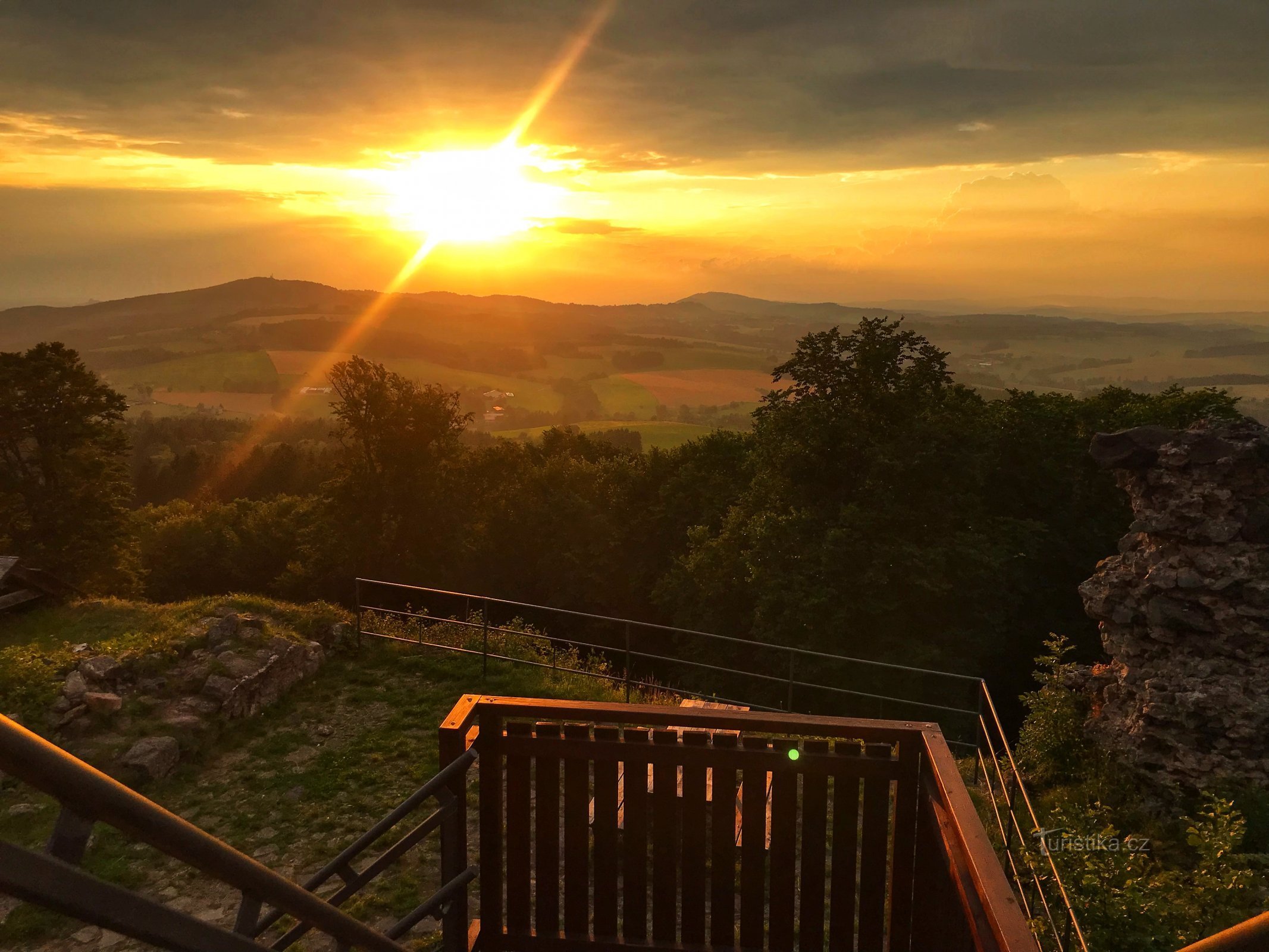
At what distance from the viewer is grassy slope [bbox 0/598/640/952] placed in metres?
6.74

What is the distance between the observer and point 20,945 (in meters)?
6.04

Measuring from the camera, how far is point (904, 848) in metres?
4.08

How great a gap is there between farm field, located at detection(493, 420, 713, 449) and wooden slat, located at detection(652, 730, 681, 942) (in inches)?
2393

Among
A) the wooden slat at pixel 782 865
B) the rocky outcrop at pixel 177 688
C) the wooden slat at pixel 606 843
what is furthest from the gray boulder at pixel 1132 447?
the rocky outcrop at pixel 177 688

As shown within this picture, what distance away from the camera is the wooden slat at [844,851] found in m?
3.99

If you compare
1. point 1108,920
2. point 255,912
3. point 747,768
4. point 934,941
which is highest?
point 255,912

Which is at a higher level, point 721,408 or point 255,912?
point 255,912

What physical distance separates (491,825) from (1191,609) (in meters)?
10.6

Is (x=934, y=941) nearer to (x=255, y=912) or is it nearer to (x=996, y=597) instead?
(x=255, y=912)

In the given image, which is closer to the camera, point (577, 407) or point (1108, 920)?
point (1108, 920)

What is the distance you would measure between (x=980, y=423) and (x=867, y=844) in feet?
77.9

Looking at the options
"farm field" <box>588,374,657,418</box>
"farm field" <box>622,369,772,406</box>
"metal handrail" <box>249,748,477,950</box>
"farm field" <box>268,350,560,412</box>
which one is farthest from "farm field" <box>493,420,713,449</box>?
"metal handrail" <box>249,748,477,950</box>

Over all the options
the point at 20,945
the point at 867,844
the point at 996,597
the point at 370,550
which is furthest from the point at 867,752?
the point at 370,550

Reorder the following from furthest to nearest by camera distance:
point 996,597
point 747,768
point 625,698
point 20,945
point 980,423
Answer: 1. point 980,423
2. point 996,597
3. point 625,698
4. point 20,945
5. point 747,768
